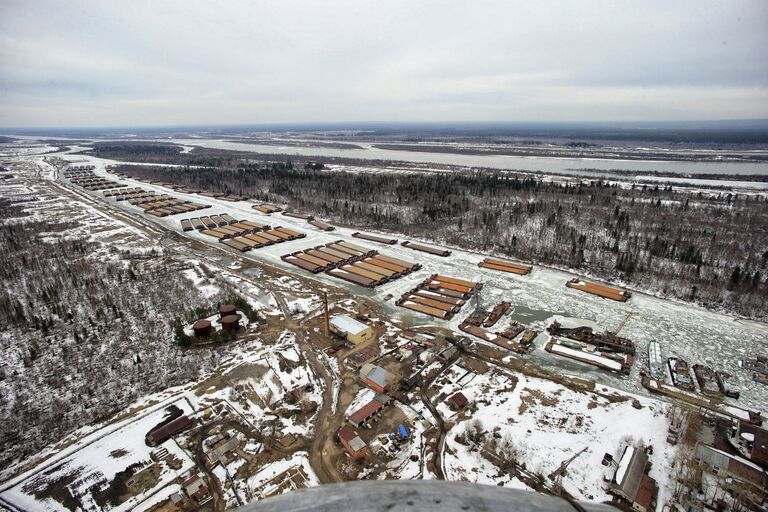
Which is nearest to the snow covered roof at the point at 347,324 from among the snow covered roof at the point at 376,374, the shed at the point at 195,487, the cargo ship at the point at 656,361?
the snow covered roof at the point at 376,374

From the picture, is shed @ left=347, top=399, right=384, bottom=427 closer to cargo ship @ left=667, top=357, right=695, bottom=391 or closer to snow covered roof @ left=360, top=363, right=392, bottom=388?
snow covered roof @ left=360, top=363, right=392, bottom=388

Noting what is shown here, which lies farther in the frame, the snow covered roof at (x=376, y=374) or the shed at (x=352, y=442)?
the snow covered roof at (x=376, y=374)

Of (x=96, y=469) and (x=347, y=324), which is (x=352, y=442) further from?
(x=96, y=469)

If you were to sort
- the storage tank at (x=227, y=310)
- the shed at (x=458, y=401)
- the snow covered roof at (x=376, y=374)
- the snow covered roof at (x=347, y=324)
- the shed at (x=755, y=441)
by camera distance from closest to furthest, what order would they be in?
the shed at (x=755, y=441)
the shed at (x=458, y=401)
the snow covered roof at (x=376, y=374)
the snow covered roof at (x=347, y=324)
the storage tank at (x=227, y=310)

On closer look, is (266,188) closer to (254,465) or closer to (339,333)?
(339,333)

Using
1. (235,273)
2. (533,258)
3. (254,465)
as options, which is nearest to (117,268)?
(235,273)

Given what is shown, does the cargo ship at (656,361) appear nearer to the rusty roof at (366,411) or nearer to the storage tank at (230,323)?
the rusty roof at (366,411)

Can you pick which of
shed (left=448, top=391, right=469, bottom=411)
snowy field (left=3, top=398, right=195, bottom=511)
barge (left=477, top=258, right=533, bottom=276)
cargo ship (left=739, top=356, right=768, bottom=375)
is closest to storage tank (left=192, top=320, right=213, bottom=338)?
snowy field (left=3, top=398, right=195, bottom=511)
